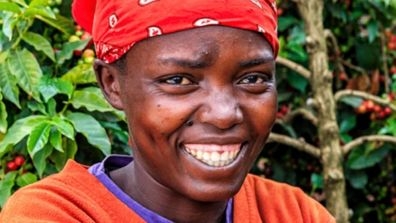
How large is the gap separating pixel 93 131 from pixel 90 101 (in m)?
0.10

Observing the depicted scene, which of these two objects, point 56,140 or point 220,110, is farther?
point 56,140

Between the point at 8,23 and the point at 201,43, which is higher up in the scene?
the point at 201,43

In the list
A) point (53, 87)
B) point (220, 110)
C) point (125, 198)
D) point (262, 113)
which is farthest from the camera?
point (53, 87)

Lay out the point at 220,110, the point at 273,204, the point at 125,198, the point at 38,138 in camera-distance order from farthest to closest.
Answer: the point at 38,138 < the point at 273,204 < the point at 125,198 < the point at 220,110

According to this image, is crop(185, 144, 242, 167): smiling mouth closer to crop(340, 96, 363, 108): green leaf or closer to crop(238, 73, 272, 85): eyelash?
crop(238, 73, 272, 85): eyelash

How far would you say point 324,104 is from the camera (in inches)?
144

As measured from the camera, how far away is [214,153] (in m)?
2.15

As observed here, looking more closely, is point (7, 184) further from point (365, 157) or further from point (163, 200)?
point (365, 157)

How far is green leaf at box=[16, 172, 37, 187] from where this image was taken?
Result: 2.91m

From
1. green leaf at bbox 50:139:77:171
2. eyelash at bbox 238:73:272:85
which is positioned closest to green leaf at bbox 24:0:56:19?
green leaf at bbox 50:139:77:171

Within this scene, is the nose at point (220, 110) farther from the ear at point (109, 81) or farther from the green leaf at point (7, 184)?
the green leaf at point (7, 184)

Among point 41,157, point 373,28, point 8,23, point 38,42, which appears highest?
point 8,23

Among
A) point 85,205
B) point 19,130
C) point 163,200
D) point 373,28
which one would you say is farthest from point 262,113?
point 373,28

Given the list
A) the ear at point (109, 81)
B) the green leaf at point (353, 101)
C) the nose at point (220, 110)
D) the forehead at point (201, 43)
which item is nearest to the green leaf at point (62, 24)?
the ear at point (109, 81)
